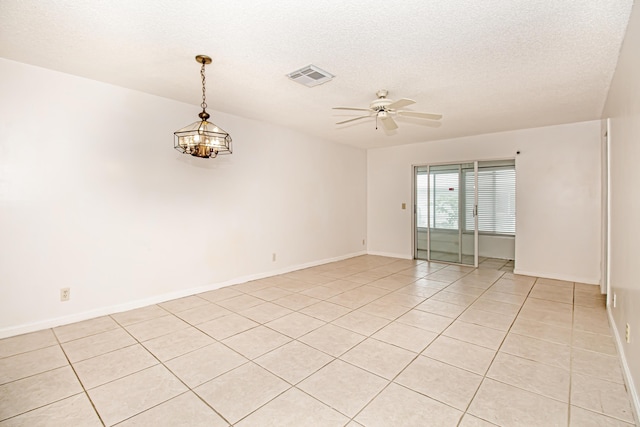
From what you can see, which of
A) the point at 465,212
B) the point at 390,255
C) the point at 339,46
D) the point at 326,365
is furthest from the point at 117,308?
the point at 465,212

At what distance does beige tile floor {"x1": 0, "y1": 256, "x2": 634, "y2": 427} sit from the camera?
182 cm

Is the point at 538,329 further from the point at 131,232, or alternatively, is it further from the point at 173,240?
the point at 131,232

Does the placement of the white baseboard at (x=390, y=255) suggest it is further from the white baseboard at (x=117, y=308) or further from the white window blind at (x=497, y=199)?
the white baseboard at (x=117, y=308)

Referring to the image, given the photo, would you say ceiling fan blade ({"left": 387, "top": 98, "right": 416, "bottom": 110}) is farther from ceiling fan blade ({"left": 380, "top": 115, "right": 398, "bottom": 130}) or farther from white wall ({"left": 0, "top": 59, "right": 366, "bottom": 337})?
white wall ({"left": 0, "top": 59, "right": 366, "bottom": 337})

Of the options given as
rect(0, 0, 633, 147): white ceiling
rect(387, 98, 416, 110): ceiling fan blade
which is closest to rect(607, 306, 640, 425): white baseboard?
rect(0, 0, 633, 147): white ceiling

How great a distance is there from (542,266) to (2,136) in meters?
7.29

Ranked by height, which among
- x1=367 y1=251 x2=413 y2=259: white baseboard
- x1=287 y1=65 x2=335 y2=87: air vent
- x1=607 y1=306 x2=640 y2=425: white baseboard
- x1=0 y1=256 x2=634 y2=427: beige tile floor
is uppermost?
x1=287 y1=65 x2=335 y2=87: air vent

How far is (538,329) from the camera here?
3.02 meters

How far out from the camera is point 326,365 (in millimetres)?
2361

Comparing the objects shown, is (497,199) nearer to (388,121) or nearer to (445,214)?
(445,214)

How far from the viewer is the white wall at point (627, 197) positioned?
1910mm

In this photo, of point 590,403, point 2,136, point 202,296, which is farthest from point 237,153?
point 590,403

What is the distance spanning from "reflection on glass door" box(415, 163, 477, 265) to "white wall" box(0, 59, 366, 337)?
311 centimetres

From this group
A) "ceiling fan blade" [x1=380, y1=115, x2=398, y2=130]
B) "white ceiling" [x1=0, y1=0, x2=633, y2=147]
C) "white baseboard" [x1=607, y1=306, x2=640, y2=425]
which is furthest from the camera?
"ceiling fan blade" [x1=380, y1=115, x2=398, y2=130]
